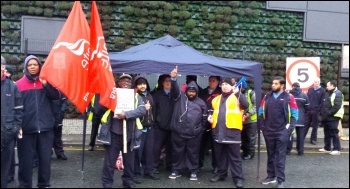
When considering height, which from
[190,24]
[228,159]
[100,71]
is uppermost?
[190,24]

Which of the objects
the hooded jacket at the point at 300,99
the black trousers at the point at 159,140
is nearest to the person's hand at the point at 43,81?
the black trousers at the point at 159,140

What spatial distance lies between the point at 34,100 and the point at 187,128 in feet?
8.45

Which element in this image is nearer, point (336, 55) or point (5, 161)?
point (5, 161)

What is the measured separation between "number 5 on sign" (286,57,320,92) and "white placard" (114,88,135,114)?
4.85m

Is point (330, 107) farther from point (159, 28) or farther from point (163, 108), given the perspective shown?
point (159, 28)

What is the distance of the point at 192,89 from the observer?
7.94m

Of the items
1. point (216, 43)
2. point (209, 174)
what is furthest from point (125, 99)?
point (216, 43)

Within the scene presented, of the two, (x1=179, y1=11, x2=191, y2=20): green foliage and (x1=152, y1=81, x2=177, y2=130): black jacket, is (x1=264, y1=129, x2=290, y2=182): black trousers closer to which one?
(x1=152, y1=81, x2=177, y2=130): black jacket

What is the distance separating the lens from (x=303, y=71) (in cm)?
1066

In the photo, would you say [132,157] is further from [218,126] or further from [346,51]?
[346,51]

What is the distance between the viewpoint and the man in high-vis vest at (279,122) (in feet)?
24.7

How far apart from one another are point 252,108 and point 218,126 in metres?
2.15

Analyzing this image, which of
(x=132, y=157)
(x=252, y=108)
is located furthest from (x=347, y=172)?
(x=132, y=157)

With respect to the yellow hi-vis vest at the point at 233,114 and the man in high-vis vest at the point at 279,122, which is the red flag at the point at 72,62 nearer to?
the yellow hi-vis vest at the point at 233,114
